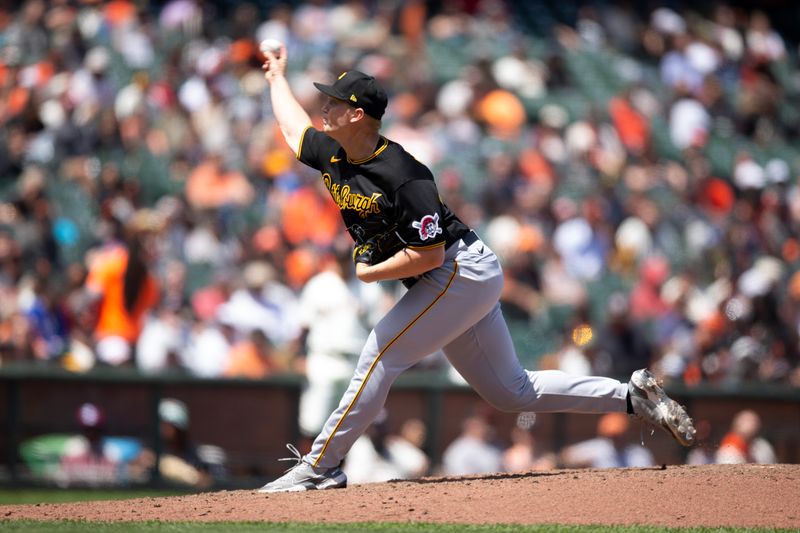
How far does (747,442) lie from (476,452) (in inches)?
83.9

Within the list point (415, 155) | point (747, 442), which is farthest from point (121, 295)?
point (747, 442)

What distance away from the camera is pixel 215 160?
483 inches

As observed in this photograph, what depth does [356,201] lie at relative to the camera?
534cm

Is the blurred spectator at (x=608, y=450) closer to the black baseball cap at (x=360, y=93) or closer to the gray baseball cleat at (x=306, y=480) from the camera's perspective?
the gray baseball cleat at (x=306, y=480)

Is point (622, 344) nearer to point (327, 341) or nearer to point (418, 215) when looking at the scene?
point (327, 341)

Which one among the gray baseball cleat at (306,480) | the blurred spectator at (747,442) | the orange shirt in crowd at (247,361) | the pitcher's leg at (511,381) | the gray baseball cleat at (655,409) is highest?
the pitcher's leg at (511,381)

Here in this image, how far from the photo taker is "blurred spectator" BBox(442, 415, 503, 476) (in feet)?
30.9

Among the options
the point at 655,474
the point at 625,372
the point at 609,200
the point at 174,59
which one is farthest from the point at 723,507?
the point at 174,59

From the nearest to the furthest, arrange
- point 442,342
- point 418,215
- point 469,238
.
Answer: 1. point 418,215
2. point 442,342
3. point 469,238

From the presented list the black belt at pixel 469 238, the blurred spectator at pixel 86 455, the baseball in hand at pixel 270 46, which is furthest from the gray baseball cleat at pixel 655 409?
the blurred spectator at pixel 86 455

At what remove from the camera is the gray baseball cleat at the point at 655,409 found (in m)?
5.83

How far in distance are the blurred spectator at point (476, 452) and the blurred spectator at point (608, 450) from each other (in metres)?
0.61

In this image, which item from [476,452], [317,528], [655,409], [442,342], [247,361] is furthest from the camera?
[247,361]

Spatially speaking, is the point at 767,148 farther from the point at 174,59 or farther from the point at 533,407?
the point at 533,407
